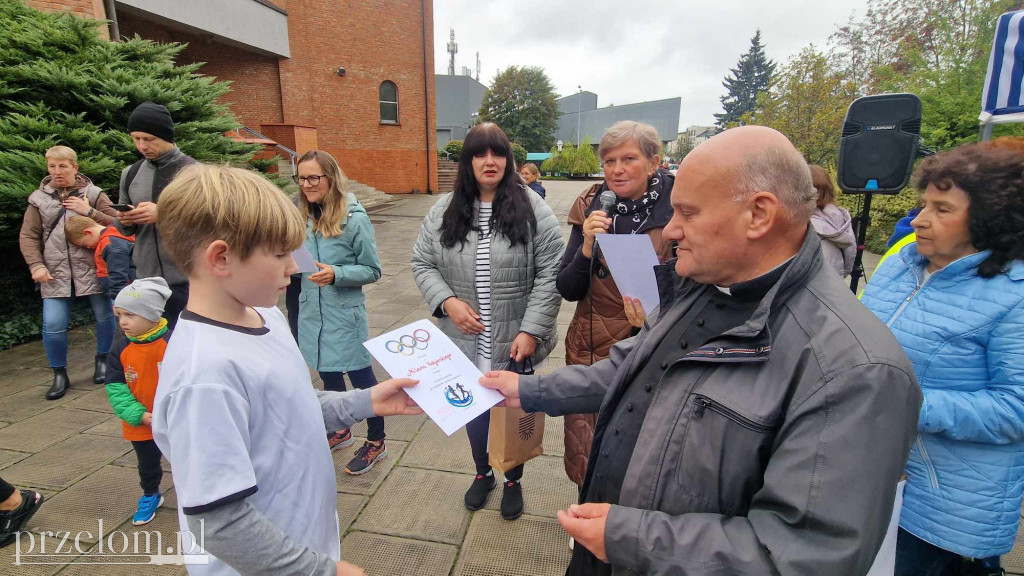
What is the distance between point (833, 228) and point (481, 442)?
2658mm

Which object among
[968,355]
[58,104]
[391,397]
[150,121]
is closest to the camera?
[968,355]

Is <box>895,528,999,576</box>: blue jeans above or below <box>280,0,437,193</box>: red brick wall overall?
below

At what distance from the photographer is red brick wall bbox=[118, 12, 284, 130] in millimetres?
14641

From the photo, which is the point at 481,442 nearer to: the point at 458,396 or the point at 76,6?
the point at 458,396

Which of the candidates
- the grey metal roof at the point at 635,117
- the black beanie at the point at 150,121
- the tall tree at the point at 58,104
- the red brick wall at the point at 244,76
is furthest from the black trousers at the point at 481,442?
the grey metal roof at the point at 635,117

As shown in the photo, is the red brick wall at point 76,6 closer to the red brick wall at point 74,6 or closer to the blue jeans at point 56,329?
the red brick wall at point 74,6

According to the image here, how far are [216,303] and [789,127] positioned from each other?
13.6m

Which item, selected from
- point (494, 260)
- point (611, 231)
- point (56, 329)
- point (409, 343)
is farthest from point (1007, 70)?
point (56, 329)

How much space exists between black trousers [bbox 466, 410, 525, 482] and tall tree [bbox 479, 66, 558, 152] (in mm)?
47407

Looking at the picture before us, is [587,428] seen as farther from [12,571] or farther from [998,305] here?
[12,571]

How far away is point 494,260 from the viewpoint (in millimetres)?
2557

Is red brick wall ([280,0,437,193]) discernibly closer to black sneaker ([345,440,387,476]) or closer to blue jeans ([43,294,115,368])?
blue jeans ([43,294,115,368])

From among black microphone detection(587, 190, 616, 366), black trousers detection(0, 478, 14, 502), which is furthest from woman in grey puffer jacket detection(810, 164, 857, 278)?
black trousers detection(0, 478, 14, 502)

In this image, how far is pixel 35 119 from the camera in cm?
538
